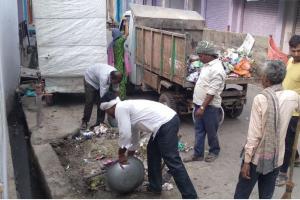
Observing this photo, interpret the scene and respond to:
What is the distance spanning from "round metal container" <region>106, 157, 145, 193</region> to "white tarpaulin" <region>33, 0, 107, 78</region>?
14.7 ft

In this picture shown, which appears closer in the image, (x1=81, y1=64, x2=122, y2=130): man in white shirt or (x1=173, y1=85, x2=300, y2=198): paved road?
(x1=173, y1=85, x2=300, y2=198): paved road

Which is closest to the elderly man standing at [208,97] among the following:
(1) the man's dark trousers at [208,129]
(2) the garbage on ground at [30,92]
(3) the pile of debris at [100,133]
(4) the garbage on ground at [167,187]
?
(1) the man's dark trousers at [208,129]

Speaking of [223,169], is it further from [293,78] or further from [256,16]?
[256,16]

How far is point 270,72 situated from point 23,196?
383cm

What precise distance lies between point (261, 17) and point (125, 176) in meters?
11.0

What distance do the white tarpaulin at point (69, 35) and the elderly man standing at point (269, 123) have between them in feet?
18.5

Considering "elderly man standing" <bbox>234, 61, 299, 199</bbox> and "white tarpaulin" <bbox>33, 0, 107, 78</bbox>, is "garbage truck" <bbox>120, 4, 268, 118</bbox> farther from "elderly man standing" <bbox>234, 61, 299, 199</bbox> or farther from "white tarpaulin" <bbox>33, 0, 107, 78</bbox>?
"elderly man standing" <bbox>234, 61, 299, 199</bbox>

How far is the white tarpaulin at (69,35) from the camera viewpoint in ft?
26.4

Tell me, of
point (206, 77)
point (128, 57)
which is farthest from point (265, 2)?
point (206, 77)

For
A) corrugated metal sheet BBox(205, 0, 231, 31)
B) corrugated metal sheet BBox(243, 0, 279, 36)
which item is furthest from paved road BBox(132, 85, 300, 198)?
corrugated metal sheet BBox(205, 0, 231, 31)

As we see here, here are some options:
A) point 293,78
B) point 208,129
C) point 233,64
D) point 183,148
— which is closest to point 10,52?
point 183,148

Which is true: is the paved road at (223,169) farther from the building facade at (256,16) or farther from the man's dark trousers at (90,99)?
the building facade at (256,16)

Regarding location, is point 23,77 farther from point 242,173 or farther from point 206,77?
point 242,173

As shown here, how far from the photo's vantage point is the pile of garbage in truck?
684 cm
